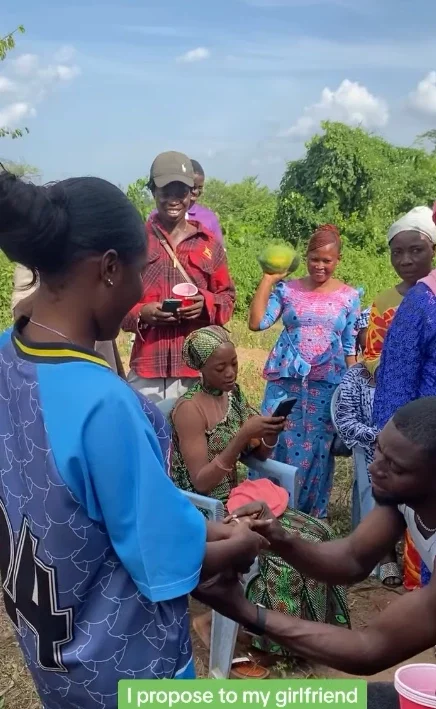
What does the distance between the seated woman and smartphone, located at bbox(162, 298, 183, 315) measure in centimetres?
40

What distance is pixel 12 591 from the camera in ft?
4.95

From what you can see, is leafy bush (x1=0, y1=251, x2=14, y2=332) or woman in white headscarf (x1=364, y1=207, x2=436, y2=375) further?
leafy bush (x1=0, y1=251, x2=14, y2=332)

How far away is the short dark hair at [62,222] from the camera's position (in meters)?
1.29

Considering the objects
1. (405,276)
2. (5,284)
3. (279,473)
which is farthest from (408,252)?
(5,284)

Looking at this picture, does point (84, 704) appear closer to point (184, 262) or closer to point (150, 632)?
point (150, 632)

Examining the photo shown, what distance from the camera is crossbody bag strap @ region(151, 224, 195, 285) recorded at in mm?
3863

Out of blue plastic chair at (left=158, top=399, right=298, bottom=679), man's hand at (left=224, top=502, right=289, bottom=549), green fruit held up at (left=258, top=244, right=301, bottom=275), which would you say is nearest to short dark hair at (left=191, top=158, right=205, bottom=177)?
green fruit held up at (left=258, top=244, right=301, bottom=275)

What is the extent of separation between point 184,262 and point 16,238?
2.61m

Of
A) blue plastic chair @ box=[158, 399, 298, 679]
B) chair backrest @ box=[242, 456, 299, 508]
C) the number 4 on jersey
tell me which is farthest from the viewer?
chair backrest @ box=[242, 456, 299, 508]

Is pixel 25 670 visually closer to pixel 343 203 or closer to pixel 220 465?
pixel 220 465

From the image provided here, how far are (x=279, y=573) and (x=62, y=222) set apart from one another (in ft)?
6.78

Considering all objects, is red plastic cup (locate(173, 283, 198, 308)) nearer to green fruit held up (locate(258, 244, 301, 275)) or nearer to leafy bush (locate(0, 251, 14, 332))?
green fruit held up (locate(258, 244, 301, 275))

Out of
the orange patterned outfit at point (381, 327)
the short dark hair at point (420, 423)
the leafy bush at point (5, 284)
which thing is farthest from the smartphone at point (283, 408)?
the leafy bush at point (5, 284)

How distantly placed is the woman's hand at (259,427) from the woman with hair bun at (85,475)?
5.15 ft
